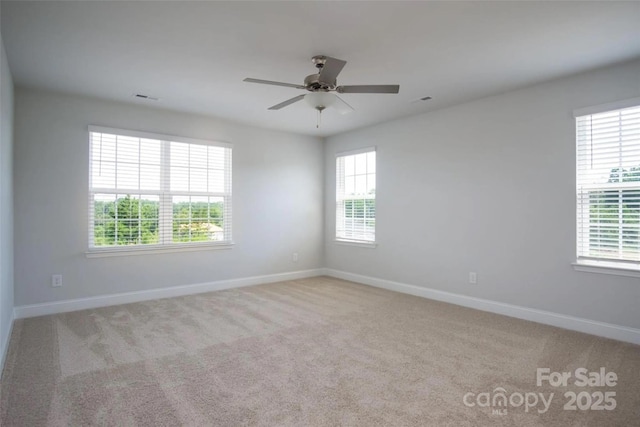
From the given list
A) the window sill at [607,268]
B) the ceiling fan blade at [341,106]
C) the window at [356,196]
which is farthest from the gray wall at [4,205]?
the window sill at [607,268]

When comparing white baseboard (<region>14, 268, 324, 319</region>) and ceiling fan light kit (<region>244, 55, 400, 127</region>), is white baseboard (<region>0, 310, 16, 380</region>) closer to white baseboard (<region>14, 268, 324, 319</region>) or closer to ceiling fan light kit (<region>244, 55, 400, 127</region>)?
white baseboard (<region>14, 268, 324, 319</region>)

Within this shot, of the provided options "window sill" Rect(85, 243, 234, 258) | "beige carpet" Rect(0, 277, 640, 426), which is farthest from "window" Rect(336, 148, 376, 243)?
"window sill" Rect(85, 243, 234, 258)

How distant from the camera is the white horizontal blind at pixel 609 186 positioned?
3221 millimetres

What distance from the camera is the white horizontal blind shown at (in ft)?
10.6

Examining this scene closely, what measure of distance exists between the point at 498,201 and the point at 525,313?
1306 millimetres

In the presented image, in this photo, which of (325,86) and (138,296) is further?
(138,296)

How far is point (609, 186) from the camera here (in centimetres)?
333

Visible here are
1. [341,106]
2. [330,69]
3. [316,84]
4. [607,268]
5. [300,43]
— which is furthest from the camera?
[341,106]

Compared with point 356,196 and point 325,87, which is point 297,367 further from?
point 356,196

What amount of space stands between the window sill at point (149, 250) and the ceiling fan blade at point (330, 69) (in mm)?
3319

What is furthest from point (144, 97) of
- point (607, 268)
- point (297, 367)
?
point (607, 268)

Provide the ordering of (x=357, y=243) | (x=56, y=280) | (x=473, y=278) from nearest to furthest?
1. (x=56, y=280)
2. (x=473, y=278)
3. (x=357, y=243)

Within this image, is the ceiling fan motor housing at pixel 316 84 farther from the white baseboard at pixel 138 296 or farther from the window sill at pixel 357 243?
the white baseboard at pixel 138 296

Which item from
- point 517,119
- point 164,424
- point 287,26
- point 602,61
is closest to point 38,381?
point 164,424
